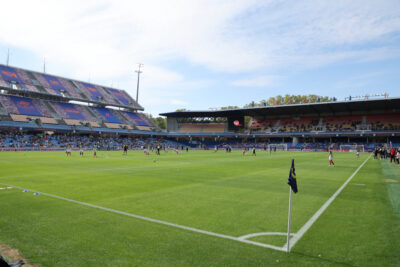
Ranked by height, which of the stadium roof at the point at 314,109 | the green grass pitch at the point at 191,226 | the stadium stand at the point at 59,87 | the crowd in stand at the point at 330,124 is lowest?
the green grass pitch at the point at 191,226

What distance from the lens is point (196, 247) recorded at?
17.4ft

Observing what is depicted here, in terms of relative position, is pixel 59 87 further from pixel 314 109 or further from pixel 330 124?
pixel 330 124

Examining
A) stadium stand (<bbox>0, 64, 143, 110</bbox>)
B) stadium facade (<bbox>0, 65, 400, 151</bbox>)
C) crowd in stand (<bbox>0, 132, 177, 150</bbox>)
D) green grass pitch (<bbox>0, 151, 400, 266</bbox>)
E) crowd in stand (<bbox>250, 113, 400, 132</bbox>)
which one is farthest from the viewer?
crowd in stand (<bbox>250, 113, 400, 132</bbox>)

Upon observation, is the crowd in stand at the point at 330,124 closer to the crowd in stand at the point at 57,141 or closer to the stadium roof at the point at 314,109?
the stadium roof at the point at 314,109

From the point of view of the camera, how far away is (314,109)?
252 feet

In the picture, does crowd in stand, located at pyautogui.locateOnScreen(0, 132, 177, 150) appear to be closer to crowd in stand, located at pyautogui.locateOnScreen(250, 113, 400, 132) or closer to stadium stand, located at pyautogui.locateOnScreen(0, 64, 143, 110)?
stadium stand, located at pyautogui.locateOnScreen(0, 64, 143, 110)

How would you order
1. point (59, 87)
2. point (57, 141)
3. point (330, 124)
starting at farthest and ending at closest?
1. point (59, 87)
2. point (330, 124)
3. point (57, 141)

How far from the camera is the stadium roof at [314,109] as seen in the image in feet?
217

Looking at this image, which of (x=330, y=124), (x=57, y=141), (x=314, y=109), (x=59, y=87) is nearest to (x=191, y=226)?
(x=57, y=141)

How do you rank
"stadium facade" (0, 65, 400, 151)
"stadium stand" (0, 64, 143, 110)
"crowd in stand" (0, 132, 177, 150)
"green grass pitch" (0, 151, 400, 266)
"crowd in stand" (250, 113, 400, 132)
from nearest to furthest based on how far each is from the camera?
"green grass pitch" (0, 151, 400, 266) → "crowd in stand" (0, 132, 177, 150) → "stadium facade" (0, 65, 400, 151) → "stadium stand" (0, 64, 143, 110) → "crowd in stand" (250, 113, 400, 132)

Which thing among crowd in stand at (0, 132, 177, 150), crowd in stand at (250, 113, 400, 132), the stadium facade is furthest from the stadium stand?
crowd in stand at (250, 113, 400, 132)

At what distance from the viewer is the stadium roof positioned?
66188 millimetres

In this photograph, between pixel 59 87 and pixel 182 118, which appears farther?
pixel 182 118

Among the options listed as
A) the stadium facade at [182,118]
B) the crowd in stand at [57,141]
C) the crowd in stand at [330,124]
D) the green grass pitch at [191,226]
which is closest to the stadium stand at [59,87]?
the stadium facade at [182,118]
